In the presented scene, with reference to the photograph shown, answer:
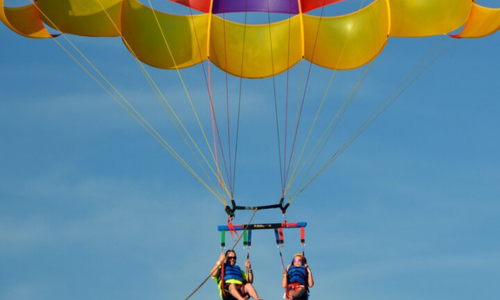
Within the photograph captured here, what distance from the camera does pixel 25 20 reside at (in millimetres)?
20016

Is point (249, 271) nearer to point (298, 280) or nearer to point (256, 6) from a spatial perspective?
point (298, 280)

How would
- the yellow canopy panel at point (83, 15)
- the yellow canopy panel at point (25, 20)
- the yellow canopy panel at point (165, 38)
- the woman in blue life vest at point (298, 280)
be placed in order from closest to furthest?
the woman in blue life vest at point (298, 280) < the yellow canopy panel at point (25, 20) < the yellow canopy panel at point (83, 15) < the yellow canopy panel at point (165, 38)

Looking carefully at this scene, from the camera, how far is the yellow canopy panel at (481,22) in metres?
20.4

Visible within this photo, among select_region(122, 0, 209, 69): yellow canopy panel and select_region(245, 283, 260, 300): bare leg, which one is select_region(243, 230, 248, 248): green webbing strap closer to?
select_region(245, 283, 260, 300): bare leg

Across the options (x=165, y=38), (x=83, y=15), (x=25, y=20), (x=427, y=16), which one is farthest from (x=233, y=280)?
(x=427, y=16)

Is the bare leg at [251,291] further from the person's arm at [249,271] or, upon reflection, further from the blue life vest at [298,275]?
the blue life vest at [298,275]

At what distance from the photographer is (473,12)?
2047cm

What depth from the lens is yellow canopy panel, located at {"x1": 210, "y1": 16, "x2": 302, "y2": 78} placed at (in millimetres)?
20797

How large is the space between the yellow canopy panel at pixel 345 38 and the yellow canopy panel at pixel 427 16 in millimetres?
318

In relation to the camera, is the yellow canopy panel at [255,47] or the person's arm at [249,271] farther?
the yellow canopy panel at [255,47]

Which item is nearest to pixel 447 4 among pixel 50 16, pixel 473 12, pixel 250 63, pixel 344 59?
pixel 473 12

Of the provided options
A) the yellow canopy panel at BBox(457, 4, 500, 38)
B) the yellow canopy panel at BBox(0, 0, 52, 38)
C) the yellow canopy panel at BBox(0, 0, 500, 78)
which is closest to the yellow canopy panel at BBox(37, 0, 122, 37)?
the yellow canopy panel at BBox(0, 0, 500, 78)

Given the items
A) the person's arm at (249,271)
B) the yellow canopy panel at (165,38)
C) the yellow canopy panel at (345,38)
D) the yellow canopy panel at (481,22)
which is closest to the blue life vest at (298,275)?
the person's arm at (249,271)

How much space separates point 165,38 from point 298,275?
5456 mm
